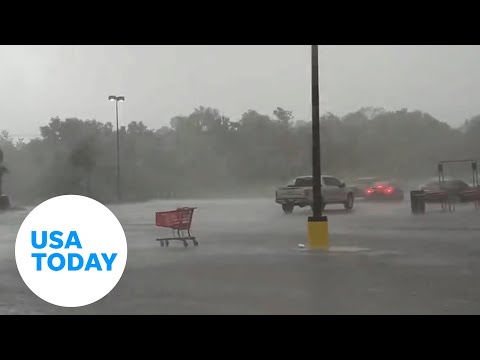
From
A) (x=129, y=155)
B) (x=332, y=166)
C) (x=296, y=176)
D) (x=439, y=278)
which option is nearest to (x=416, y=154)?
(x=332, y=166)

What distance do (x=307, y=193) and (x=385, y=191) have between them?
200 cm

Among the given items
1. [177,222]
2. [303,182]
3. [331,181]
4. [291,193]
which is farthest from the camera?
[291,193]

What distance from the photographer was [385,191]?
12969 mm

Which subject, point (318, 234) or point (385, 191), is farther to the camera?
point (385, 191)

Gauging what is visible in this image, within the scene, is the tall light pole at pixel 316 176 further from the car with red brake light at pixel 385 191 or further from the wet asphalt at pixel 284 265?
the car with red brake light at pixel 385 191

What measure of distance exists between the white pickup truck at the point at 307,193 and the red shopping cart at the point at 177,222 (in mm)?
2115

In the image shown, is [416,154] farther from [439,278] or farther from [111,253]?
[111,253]

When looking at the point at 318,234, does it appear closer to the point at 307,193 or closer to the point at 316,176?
the point at 316,176

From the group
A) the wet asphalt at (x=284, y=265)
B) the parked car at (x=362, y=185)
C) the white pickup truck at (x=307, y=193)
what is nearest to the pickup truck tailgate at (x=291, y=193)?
the white pickup truck at (x=307, y=193)

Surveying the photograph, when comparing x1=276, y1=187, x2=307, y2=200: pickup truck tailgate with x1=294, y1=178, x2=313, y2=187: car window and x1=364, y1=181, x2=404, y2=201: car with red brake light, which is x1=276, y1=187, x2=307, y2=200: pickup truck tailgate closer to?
x1=294, y1=178, x2=313, y2=187: car window

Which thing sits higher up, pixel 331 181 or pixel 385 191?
pixel 331 181

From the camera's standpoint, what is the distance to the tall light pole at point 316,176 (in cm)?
1122

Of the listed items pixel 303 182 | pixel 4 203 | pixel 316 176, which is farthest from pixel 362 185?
pixel 4 203

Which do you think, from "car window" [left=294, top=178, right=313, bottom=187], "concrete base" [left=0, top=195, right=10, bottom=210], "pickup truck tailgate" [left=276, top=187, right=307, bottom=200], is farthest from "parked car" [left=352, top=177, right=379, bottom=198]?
"concrete base" [left=0, top=195, right=10, bottom=210]
